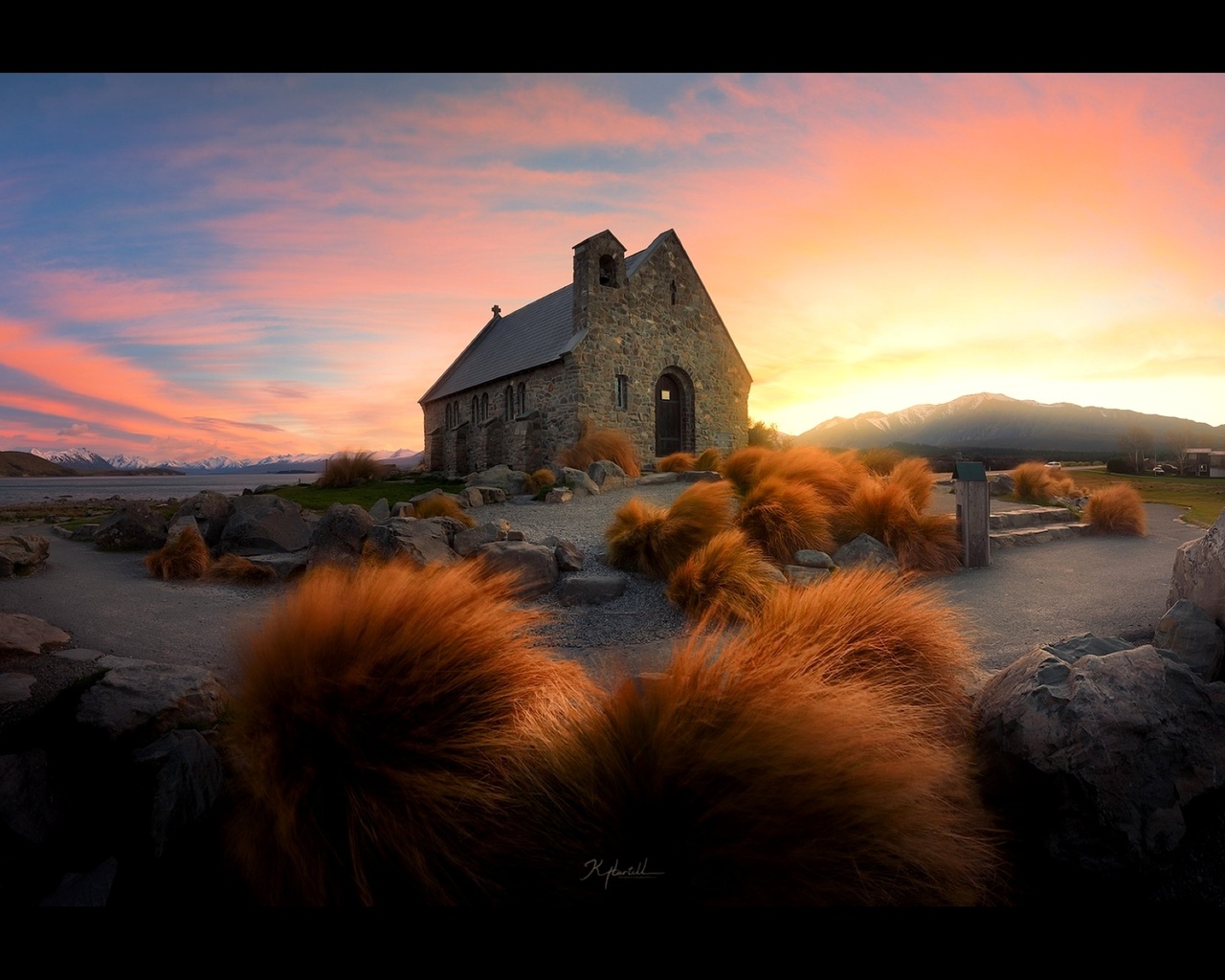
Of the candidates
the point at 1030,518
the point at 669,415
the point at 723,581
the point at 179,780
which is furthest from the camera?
the point at 669,415

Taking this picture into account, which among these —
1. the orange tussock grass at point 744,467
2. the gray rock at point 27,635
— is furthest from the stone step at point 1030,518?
the gray rock at point 27,635

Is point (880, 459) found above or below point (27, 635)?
above

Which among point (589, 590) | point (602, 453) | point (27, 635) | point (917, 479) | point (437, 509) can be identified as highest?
point (602, 453)

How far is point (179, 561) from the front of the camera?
524 centimetres

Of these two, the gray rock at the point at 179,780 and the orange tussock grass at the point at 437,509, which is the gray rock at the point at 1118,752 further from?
the orange tussock grass at the point at 437,509

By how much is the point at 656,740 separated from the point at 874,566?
171 inches

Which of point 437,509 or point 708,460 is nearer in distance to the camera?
point 437,509

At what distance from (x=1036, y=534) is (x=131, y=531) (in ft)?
38.3

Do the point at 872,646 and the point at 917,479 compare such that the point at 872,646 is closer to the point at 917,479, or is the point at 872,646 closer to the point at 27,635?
the point at 27,635

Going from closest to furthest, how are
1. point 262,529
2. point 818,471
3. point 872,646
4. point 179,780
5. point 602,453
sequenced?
point 179,780, point 872,646, point 262,529, point 818,471, point 602,453

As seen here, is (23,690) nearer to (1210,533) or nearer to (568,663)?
(568,663)

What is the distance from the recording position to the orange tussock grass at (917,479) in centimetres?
680

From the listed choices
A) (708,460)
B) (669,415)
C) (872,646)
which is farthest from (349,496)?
(872,646)

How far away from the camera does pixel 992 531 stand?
7277mm
